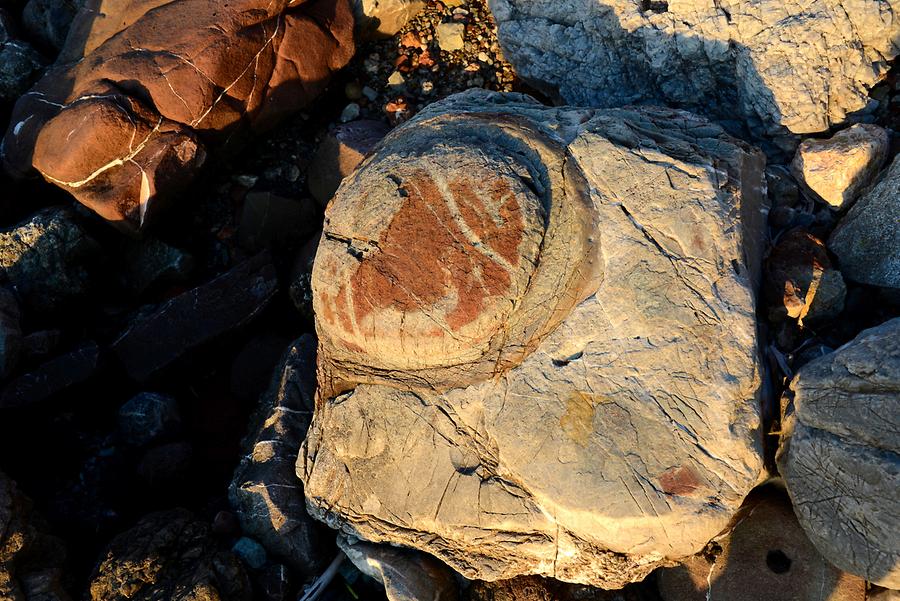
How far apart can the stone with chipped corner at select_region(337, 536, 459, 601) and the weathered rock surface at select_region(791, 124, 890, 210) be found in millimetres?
2664

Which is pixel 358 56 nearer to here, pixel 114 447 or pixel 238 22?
pixel 238 22

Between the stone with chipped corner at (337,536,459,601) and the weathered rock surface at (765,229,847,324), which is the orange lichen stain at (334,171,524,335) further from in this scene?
the weathered rock surface at (765,229,847,324)

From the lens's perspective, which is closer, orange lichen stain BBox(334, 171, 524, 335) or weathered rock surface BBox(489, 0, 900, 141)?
orange lichen stain BBox(334, 171, 524, 335)

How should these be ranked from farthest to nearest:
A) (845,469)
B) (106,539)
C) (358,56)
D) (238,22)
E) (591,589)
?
(358,56), (238,22), (106,539), (591,589), (845,469)

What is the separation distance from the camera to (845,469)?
2699mm

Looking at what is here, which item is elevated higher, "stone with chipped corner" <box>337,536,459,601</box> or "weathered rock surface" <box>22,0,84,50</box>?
"weathered rock surface" <box>22,0,84,50</box>

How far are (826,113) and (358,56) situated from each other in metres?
3.03

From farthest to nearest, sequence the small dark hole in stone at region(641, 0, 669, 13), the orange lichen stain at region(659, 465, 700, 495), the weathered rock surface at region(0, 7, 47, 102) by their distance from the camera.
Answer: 1. the weathered rock surface at region(0, 7, 47, 102)
2. the small dark hole in stone at region(641, 0, 669, 13)
3. the orange lichen stain at region(659, 465, 700, 495)

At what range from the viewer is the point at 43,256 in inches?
164

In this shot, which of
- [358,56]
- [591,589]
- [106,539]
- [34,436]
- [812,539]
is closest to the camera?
[812,539]

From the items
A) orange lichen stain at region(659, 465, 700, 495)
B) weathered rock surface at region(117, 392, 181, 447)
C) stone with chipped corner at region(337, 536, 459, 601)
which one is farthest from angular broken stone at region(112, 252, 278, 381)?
orange lichen stain at region(659, 465, 700, 495)

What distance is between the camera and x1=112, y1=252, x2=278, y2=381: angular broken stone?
4.07 metres

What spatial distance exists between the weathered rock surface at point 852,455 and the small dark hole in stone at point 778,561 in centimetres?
31

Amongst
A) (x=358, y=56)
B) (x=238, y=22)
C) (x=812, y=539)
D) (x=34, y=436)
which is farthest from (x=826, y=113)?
(x=34, y=436)
